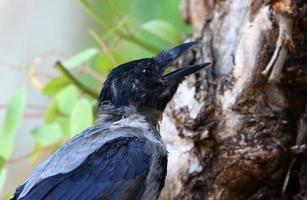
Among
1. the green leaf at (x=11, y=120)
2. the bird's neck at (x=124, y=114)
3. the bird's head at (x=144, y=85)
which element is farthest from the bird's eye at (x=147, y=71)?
the green leaf at (x=11, y=120)

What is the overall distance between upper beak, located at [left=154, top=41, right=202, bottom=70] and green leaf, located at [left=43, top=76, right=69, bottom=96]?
0.64 meters

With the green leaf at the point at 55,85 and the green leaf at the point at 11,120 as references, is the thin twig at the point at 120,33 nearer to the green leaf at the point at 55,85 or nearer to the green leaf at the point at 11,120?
the green leaf at the point at 55,85

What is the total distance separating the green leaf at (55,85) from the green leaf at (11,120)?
0.89 ft

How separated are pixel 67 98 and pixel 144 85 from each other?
54 centimetres

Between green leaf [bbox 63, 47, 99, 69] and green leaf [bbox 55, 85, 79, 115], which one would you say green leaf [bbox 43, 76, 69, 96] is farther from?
green leaf [bbox 63, 47, 99, 69]

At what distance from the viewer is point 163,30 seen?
436 centimetres

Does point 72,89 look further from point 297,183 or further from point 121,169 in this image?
point 297,183

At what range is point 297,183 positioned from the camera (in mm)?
3930

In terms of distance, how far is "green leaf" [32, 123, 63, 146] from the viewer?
4.34 meters

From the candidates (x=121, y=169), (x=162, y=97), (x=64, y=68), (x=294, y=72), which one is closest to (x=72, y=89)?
(x=64, y=68)

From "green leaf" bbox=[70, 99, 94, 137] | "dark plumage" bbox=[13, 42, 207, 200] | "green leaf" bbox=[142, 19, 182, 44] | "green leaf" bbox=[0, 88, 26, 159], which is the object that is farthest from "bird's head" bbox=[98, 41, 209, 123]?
"green leaf" bbox=[0, 88, 26, 159]

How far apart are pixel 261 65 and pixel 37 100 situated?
3.79 meters

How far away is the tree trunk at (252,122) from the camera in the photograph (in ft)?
12.5

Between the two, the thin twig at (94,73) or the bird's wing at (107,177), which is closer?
the bird's wing at (107,177)
